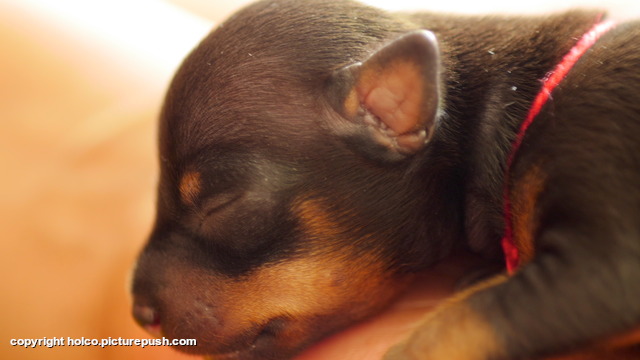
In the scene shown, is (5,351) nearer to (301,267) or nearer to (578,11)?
(301,267)

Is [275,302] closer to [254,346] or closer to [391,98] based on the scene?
[254,346]

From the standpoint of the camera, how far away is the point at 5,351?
217 cm

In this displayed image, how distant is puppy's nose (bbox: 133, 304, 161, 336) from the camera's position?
70.9 inches

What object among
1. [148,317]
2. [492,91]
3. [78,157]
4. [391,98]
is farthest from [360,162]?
[78,157]

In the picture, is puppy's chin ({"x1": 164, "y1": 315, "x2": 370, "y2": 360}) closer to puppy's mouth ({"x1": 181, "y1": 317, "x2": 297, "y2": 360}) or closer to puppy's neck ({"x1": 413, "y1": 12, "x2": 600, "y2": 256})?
puppy's mouth ({"x1": 181, "y1": 317, "x2": 297, "y2": 360})

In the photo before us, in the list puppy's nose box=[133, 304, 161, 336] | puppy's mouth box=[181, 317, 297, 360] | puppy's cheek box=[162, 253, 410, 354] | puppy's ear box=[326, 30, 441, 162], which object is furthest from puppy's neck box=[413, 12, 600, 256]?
puppy's nose box=[133, 304, 161, 336]

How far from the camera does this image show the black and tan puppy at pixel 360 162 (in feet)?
4.79

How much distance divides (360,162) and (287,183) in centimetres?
21

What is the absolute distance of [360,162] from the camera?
1.66 metres

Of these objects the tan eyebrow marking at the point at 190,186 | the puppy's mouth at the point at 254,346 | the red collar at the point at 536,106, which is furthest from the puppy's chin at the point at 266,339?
the red collar at the point at 536,106

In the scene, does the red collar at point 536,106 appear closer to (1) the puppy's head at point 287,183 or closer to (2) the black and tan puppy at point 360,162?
(2) the black and tan puppy at point 360,162

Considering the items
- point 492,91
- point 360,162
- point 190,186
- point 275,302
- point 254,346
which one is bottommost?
point 254,346

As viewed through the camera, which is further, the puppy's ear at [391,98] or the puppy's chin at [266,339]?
→ the puppy's chin at [266,339]

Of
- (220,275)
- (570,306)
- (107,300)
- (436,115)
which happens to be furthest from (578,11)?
(107,300)
